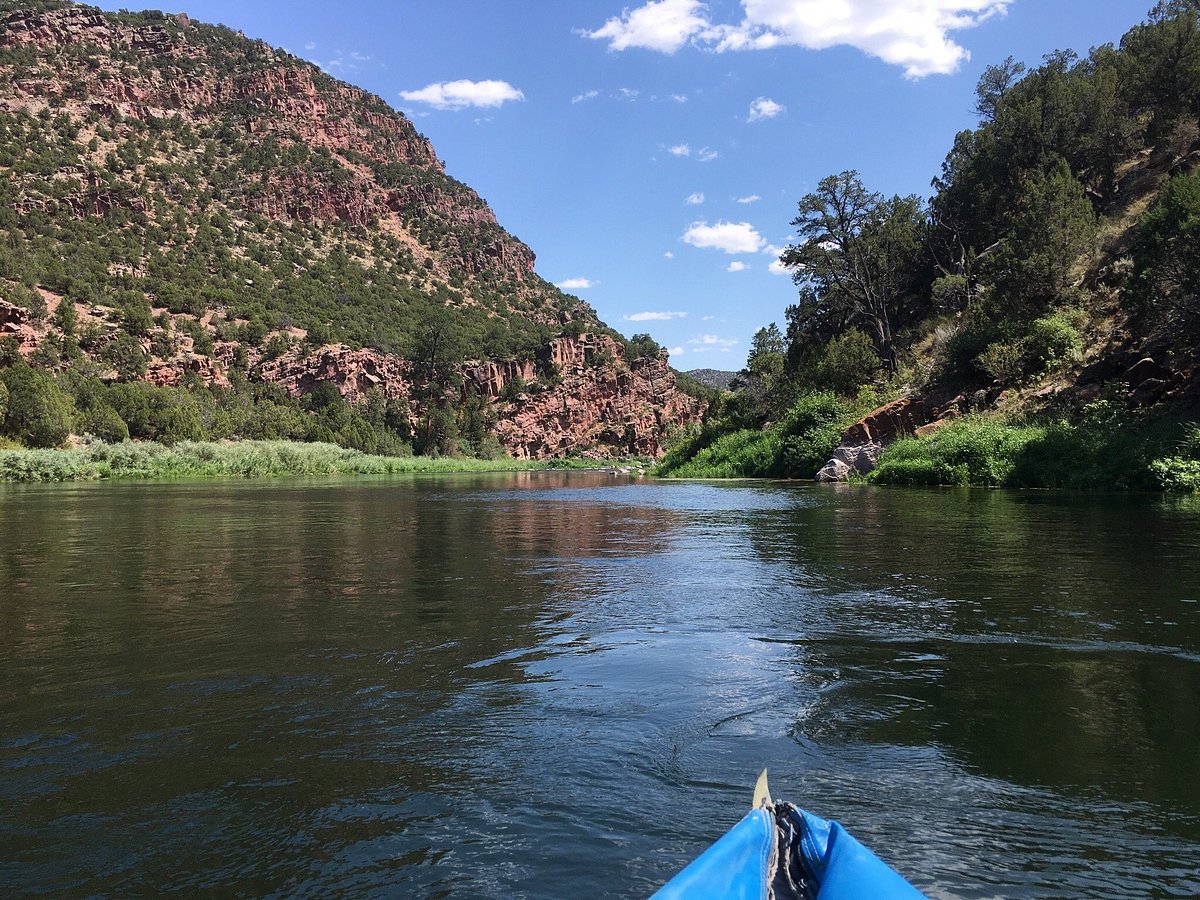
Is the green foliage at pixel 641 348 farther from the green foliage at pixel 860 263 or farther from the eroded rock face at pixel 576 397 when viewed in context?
the green foliage at pixel 860 263

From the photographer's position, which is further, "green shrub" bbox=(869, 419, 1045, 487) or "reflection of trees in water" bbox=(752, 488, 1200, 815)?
"green shrub" bbox=(869, 419, 1045, 487)

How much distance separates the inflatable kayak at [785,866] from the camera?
6.27 ft

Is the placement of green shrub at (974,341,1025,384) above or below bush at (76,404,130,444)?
above

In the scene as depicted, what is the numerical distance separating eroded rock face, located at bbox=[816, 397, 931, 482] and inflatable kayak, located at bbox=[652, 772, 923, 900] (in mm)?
32284

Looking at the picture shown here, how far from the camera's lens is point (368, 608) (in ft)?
26.6

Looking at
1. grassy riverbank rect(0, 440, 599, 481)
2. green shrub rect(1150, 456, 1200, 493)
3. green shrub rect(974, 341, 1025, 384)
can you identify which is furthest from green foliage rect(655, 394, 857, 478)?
grassy riverbank rect(0, 440, 599, 481)

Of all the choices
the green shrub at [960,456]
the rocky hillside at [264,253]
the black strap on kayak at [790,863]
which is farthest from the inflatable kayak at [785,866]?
the rocky hillside at [264,253]

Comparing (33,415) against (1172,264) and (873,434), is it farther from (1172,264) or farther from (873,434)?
(1172,264)

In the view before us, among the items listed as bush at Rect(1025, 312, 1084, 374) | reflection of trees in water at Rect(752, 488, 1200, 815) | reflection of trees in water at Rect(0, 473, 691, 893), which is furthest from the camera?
bush at Rect(1025, 312, 1084, 374)

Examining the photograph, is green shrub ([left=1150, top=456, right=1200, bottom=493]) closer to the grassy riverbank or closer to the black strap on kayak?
the black strap on kayak

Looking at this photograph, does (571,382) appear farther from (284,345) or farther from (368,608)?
(368,608)

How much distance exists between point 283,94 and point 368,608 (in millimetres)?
149541

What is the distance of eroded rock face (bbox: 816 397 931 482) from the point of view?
33.1m

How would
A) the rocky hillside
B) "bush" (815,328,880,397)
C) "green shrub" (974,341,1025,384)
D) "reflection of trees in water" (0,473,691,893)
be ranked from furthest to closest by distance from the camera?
the rocky hillside → "bush" (815,328,880,397) → "green shrub" (974,341,1025,384) → "reflection of trees in water" (0,473,691,893)
